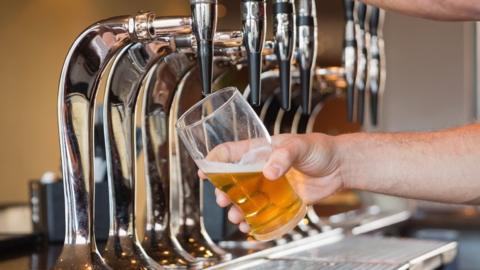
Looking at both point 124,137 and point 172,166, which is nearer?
point 124,137

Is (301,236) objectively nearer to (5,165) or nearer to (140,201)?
(140,201)

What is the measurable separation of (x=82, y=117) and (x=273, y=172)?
0.37 meters

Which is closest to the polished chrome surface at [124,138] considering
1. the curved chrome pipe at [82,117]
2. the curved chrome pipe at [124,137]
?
the curved chrome pipe at [124,137]

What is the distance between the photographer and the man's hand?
1228 millimetres

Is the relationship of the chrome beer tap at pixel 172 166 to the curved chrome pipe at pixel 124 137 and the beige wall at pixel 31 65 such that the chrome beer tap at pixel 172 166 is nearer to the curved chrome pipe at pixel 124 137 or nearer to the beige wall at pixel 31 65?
the curved chrome pipe at pixel 124 137

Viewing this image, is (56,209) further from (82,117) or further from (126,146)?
(82,117)

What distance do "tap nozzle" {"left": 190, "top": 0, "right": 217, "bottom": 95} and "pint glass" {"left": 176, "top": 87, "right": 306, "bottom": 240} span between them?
0.07 metres

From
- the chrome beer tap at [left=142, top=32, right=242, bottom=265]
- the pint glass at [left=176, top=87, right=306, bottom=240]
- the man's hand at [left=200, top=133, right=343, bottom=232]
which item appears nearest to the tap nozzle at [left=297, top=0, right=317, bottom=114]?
the chrome beer tap at [left=142, top=32, right=242, bottom=265]

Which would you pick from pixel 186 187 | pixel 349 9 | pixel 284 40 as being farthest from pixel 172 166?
pixel 349 9

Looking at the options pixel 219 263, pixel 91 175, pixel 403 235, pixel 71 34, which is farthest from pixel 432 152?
pixel 403 235

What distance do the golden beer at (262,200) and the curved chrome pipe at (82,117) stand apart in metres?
0.26

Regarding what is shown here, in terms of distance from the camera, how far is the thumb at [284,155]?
1.22 meters

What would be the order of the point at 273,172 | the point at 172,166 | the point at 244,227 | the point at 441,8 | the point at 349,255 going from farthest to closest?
1. the point at 349,255
2. the point at 172,166
3. the point at 441,8
4. the point at 244,227
5. the point at 273,172

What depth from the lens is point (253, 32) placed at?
56.0 inches
